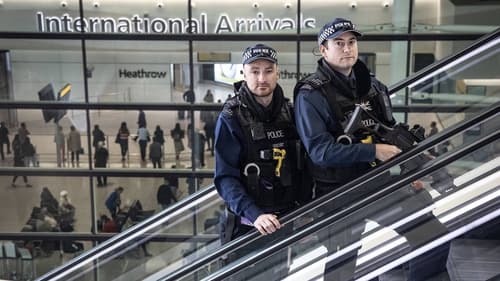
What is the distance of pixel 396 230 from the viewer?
304 centimetres

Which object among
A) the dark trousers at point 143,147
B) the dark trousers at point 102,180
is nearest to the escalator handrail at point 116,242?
the dark trousers at point 143,147

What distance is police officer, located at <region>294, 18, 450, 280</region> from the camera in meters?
3.25

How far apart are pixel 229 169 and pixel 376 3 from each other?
758cm

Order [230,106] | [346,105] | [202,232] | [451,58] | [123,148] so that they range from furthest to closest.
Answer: [123,148]
[202,232]
[451,58]
[230,106]
[346,105]

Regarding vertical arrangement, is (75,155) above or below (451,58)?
below

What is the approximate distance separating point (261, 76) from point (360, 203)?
90 cm

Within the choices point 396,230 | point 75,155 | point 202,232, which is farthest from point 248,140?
point 75,155

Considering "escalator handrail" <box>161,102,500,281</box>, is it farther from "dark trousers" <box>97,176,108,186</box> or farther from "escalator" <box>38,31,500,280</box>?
"dark trousers" <box>97,176,108,186</box>

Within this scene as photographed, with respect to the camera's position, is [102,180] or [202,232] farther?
[102,180]

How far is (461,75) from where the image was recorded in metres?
7.69

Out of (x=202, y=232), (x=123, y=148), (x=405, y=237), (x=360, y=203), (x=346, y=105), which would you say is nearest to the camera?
(x=405, y=237)

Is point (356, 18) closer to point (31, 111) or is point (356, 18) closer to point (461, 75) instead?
point (461, 75)

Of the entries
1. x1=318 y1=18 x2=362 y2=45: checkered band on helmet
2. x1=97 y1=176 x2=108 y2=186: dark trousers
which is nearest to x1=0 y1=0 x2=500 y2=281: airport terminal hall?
x1=318 y1=18 x2=362 y2=45: checkered band on helmet

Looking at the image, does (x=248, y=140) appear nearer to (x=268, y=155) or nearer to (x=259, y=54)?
(x=268, y=155)
